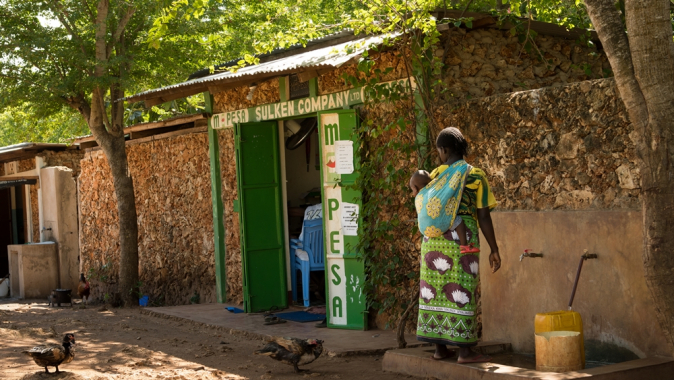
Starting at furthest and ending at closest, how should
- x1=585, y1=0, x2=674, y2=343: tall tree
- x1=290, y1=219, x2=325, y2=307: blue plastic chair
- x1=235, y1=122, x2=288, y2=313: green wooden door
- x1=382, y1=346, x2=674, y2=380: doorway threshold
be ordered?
1. x1=290, y1=219, x2=325, y2=307: blue plastic chair
2. x1=235, y1=122, x2=288, y2=313: green wooden door
3. x1=382, y1=346, x2=674, y2=380: doorway threshold
4. x1=585, y1=0, x2=674, y2=343: tall tree

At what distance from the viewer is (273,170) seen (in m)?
8.97

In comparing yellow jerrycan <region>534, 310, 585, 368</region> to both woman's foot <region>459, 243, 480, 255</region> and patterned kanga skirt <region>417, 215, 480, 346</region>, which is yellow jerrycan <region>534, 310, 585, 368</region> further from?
woman's foot <region>459, 243, 480, 255</region>

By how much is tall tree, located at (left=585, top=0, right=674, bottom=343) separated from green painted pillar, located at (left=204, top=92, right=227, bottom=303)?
6356mm

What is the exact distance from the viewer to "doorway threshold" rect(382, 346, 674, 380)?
4.31 meters

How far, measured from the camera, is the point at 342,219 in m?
7.48

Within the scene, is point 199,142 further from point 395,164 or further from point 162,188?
point 395,164

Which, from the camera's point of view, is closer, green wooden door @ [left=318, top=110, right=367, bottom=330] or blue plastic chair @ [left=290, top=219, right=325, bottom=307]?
green wooden door @ [left=318, top=110, right=367, bottom=330]

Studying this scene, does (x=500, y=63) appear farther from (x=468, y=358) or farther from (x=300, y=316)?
(x=300, y=316)

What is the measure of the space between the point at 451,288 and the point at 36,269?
431 inches

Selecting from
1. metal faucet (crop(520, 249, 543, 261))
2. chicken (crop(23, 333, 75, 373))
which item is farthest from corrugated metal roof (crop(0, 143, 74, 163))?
metal faucet (crop(520, 249, 543, 261))

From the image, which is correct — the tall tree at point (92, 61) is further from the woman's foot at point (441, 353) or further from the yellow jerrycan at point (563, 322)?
the yellow jerrycan at point (563, 322)

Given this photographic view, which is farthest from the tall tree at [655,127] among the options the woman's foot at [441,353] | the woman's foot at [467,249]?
the woman's foot at [441,353]

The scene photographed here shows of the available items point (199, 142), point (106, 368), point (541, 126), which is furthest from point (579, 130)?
point (199, 142)

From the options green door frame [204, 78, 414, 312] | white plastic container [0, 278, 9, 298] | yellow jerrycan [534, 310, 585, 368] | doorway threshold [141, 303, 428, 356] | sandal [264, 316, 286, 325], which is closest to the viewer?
yellow jerrycan [534, 310, 585, 368]
